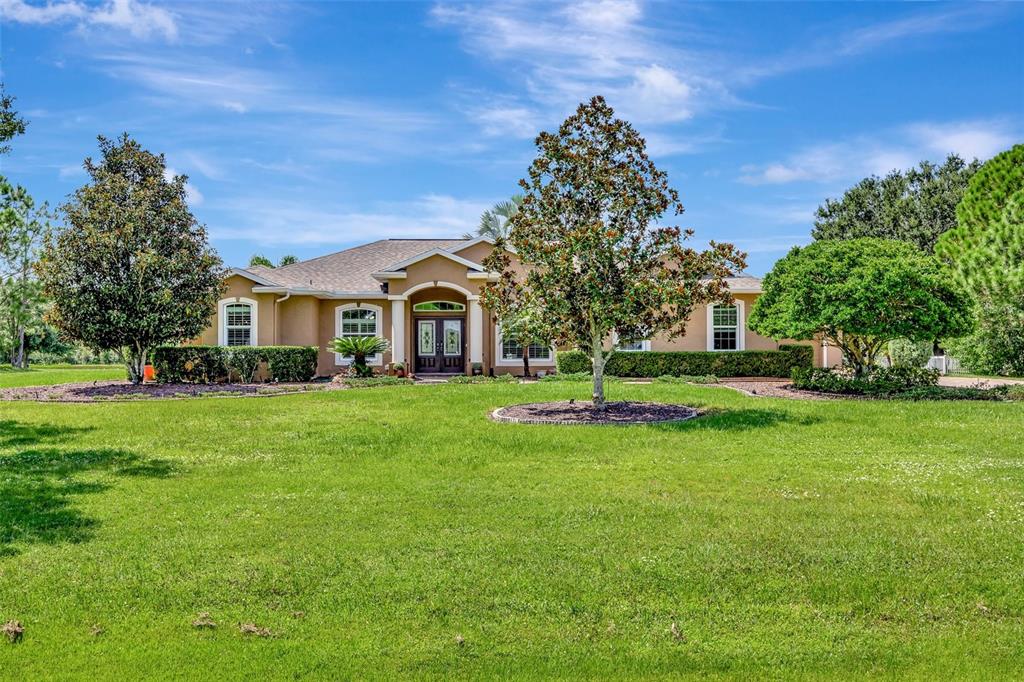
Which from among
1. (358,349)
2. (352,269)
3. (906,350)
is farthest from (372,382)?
(906,350)

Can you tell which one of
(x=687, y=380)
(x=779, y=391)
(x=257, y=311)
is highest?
(x=257, y=311)

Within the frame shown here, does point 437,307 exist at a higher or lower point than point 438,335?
higher

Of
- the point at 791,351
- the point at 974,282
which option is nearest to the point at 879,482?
the point at 974,282

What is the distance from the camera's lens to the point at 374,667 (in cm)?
466

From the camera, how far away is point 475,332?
26000 mm

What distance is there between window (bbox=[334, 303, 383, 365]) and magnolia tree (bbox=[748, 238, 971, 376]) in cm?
1399

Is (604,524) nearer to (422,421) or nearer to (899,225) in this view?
(422,421)

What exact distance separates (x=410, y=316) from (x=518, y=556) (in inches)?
831

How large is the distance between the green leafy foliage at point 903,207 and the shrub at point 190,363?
32.4 meters

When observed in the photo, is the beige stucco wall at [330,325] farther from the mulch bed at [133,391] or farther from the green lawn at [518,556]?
the green lawn at [518,556]

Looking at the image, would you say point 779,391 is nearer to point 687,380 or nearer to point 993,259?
point 687,380

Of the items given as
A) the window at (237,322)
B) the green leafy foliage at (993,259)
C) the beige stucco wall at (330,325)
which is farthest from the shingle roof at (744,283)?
the window at (237,322)

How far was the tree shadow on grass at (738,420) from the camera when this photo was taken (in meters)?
13.2

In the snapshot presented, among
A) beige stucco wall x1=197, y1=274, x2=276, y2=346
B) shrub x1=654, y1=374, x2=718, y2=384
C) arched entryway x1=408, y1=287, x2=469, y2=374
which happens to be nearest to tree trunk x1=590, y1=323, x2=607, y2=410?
shrub x1=654, y1=374, x2=718, y2=384
